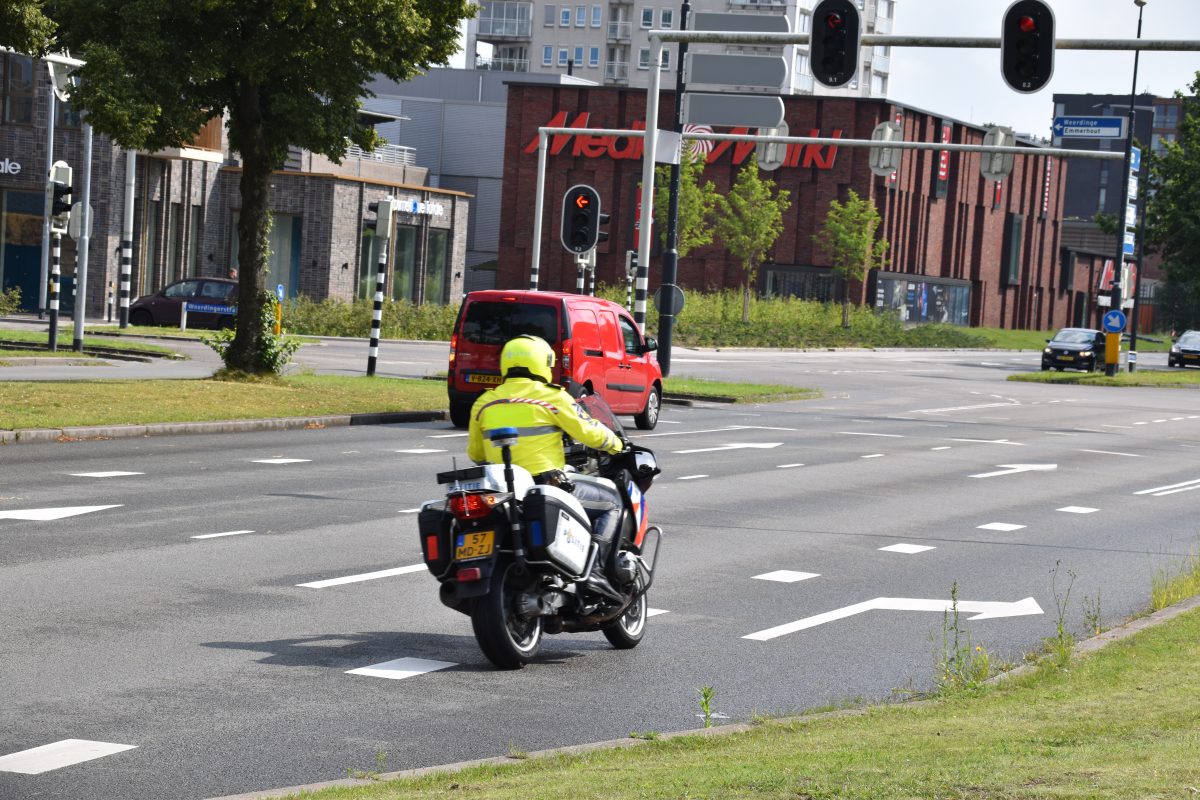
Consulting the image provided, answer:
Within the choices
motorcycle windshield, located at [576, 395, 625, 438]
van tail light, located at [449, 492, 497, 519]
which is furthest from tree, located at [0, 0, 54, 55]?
van tail light, located at [449, 492, 497, 519]

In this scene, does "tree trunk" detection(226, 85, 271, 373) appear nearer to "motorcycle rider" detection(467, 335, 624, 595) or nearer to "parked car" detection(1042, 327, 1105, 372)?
"motorcycle rider" detection(467, 335, 624, 595)

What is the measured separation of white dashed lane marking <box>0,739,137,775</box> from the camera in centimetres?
612

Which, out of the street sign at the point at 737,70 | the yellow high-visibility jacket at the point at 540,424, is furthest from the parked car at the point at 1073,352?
the yellow high-visibility jacket at the point at 540,424

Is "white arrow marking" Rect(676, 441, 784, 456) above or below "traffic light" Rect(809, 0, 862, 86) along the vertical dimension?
below

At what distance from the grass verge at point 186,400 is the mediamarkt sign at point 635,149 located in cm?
5722

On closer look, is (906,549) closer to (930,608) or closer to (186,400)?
(930,608)

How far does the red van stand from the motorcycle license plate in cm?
1349

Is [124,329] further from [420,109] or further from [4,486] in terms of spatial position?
[420,109]

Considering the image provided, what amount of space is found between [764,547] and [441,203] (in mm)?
55252

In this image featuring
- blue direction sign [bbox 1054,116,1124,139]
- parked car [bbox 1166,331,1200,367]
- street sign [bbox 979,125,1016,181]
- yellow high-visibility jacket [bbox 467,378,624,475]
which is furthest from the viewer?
blue direction sign [bbox 1054,116,1124,139]

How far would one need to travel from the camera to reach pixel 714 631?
9.62m

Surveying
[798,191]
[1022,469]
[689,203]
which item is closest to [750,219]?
[689,203]

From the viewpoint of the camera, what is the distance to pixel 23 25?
21266mm

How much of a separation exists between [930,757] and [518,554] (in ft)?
8.84
